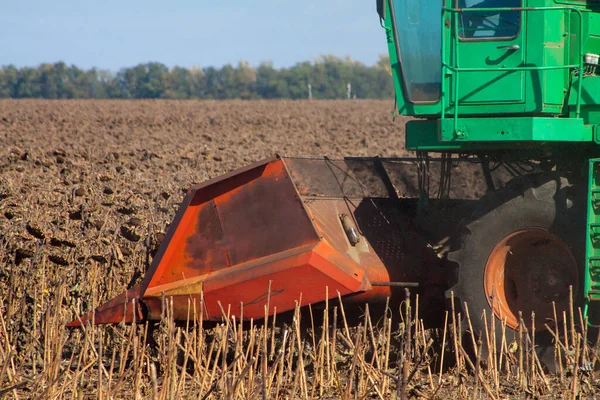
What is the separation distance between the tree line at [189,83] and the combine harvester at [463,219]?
58.3 metres

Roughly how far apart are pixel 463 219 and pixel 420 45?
3.85 ft

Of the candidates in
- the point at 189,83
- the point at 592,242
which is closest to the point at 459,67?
the point at 592,242

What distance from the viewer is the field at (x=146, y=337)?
4129 millimetres

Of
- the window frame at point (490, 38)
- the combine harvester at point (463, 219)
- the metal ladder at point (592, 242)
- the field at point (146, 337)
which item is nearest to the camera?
the field at point (146, 337)

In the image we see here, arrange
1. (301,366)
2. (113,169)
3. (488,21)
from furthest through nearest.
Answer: (113,169), (488,21), (301,366)

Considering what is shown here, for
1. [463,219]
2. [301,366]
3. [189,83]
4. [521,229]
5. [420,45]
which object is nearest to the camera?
[301,366]

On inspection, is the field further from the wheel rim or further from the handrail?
the handrail

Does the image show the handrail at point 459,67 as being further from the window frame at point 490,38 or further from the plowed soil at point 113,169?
the plowed soil at point 113,169

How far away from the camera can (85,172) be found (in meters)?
10.5

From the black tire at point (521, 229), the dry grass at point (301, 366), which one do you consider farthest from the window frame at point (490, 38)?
the dry grass at point (301, 366)

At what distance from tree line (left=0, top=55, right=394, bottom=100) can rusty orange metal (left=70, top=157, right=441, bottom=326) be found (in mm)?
58262

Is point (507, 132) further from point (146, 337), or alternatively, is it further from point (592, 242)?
point (146, 337)

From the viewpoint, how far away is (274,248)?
17.1ft

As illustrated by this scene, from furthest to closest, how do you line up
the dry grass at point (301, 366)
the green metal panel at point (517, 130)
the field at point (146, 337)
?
1. the green metal panel at point (517, 130)
2. the field at point (146, 337)
3. the dry grass at point (301, 366)
